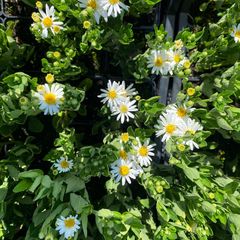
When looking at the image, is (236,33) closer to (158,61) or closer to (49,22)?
(158,61)

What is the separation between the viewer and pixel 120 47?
1.41m

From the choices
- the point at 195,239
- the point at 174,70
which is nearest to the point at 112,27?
the point at 174,70

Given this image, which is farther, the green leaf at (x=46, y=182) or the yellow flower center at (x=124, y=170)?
the yellow flower center at (x=124, y=170)

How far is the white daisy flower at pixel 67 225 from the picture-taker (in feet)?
3.94

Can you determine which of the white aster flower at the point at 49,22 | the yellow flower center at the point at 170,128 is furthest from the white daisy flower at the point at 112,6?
the yellow flower center at the point at 170,128

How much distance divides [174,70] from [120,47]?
0.20m

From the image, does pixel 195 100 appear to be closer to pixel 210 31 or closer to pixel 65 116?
pixel 210 31

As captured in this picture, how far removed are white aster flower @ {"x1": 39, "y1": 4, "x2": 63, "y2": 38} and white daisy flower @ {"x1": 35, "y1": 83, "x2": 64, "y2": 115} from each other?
0.15 metres

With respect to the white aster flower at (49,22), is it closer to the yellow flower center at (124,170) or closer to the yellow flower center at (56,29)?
the yellow flower center at (56,29)

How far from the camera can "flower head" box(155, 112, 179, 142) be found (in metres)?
1.30

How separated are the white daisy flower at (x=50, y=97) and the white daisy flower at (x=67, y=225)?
28cm

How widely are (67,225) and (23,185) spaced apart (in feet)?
0.52

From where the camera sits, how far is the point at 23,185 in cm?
122

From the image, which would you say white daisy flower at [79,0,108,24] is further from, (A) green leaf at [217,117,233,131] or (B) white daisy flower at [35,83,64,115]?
(A) green leaf at [217,117,233,131]
